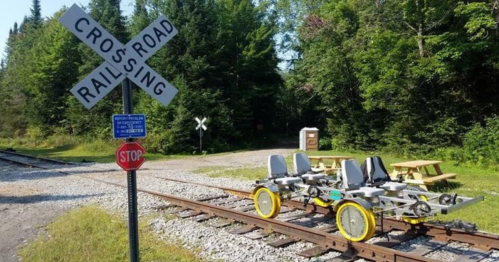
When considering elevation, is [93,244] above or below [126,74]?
below

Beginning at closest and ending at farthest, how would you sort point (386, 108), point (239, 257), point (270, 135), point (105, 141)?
1. point (239, 257)
2. point (386, 108)
3. point (105, 141)
4. point (270, 135)

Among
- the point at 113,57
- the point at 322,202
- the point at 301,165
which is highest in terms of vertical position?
the point at 113,57

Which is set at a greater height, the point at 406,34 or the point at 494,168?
the point at 406,34

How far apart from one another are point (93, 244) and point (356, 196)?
4.22m

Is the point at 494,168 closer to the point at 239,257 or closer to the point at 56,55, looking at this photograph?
the point at 239,257

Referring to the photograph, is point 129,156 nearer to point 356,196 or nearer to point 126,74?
point 126,74

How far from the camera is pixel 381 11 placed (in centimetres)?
1966

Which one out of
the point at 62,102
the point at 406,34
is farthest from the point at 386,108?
the point at 62,102

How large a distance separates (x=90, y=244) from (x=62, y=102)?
39323 millimetres

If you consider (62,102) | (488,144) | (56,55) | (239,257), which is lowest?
(239,257)

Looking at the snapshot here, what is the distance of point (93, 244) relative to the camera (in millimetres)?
6176

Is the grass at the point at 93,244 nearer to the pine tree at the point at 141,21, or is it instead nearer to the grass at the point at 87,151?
the grass at the point at 87,151

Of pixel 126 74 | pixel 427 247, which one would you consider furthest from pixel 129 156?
pixel 427 247

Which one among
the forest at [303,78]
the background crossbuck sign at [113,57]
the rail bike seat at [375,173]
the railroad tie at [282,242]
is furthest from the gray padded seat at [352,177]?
the forest at [303,78]
